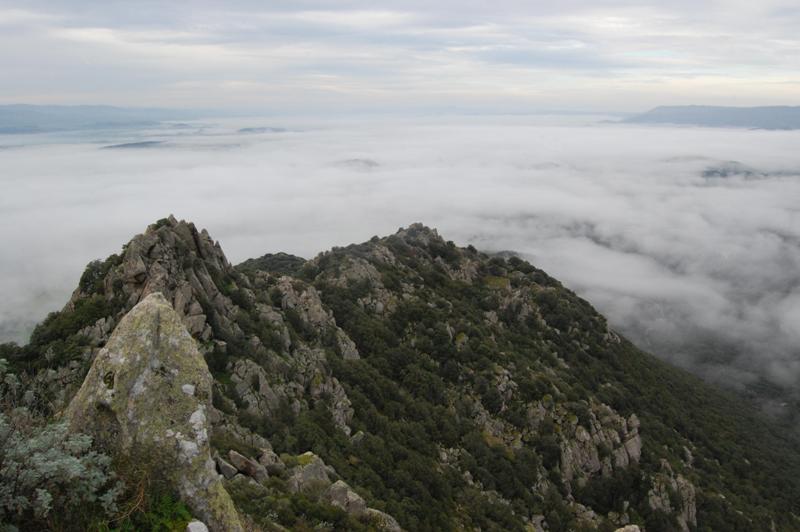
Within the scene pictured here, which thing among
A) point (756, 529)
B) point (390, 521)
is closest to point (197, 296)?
point (390, 521)

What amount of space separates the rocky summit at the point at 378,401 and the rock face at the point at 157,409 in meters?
0.03

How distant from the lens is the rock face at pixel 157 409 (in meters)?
8.79

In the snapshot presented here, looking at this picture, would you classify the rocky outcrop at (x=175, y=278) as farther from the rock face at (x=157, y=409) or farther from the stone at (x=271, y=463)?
the rock face at (x=157, y=409)

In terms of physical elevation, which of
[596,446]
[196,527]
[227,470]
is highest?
[196,527]

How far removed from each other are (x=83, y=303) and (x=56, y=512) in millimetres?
25068

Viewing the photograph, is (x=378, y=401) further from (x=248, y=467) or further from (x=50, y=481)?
(x=50, y=481)

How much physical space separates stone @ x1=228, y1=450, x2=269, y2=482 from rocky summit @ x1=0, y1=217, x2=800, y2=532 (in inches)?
4.3

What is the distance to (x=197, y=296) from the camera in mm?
33688

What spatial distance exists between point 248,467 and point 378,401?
24431mm

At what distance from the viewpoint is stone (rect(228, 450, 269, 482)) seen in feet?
58.9

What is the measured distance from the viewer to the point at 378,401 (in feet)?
139

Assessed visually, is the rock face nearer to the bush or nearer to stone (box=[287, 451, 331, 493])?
the bush

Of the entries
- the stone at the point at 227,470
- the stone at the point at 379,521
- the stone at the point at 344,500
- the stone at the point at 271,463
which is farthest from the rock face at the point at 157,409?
the stone at the point at 379,521

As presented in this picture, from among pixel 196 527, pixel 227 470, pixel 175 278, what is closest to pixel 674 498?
pixel 175 278
